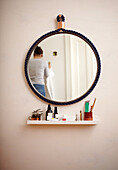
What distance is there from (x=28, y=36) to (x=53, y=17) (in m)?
0.34

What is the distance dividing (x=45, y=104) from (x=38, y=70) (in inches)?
13.9

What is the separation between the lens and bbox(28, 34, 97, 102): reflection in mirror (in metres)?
1.81

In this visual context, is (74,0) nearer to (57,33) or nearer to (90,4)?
(90,4)

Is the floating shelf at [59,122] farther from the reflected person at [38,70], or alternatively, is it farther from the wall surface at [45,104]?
the reflected person at [38,70]

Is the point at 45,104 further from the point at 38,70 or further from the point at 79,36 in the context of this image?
the point at 79,36

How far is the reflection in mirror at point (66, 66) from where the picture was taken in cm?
181

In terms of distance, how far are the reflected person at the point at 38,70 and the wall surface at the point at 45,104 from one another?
3.8 inches

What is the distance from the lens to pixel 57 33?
1.89 m

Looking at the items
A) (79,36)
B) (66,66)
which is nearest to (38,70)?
(66,66)

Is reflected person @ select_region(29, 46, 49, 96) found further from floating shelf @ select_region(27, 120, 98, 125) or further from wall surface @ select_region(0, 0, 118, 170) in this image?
floating shelf @ select_region(27, 120, 98, 125)

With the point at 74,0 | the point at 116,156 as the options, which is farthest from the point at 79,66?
the point at 116,156

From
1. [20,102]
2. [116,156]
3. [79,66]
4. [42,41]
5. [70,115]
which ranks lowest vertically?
[116,156]

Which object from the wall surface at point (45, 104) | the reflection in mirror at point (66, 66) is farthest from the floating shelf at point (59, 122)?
the reflection in mirror at point (66, 66)

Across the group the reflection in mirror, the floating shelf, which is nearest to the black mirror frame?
the reflection in mirror
